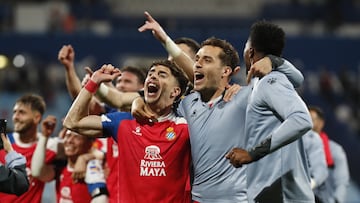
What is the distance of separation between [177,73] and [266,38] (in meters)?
0.75

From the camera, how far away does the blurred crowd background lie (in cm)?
1789

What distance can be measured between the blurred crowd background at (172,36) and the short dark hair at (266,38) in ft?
34.9

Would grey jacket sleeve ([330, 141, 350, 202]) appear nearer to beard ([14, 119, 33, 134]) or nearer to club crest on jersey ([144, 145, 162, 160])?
beard ([14, 119, 33, 134])

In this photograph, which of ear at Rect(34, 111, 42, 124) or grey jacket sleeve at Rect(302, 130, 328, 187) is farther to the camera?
grey jacket sleeve at Rect(302, 130, 328, 187)

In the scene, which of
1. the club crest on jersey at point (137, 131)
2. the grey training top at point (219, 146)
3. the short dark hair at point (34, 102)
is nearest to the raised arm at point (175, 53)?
the grey training top at point (219, 146)

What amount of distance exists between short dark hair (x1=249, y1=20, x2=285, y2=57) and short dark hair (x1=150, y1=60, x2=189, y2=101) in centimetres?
64

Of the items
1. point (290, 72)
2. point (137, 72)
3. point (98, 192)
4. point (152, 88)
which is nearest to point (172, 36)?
point (137, 72)

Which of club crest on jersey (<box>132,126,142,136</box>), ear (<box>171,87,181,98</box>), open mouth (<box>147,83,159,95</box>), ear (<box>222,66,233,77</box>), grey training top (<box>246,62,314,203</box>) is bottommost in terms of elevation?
grey training top (<box>246,62,314,203</box>)

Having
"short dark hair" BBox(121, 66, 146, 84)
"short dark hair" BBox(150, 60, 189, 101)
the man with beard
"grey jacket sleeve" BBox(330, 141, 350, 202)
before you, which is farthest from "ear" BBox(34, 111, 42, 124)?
"grey jacket sleeve" BBox(330, 141, 350, 202)

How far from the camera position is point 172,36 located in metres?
17.8

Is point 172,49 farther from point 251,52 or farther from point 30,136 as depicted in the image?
point 30,136

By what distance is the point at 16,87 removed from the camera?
64.3 ft

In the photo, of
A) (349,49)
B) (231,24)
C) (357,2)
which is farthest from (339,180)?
(357,2)

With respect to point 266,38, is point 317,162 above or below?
below
